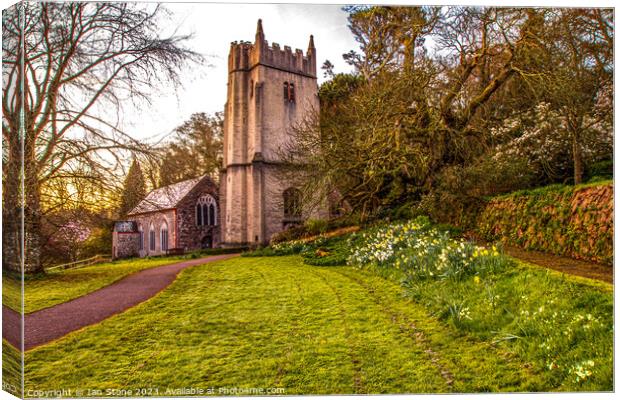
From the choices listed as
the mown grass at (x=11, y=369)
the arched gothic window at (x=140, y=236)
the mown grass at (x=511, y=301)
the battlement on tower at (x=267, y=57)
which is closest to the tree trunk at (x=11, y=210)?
the mown grass at (x=11, y=369)

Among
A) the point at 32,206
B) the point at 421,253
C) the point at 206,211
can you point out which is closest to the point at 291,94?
the point at 206,211

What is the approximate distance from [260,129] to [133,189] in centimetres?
186

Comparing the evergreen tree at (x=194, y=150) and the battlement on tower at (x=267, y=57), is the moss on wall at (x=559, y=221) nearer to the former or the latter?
the battlement on tower at (x=267, y=57)

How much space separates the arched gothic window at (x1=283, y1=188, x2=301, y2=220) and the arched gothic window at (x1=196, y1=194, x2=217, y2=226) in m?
0.84

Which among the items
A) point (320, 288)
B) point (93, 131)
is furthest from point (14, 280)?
point (320, 288)

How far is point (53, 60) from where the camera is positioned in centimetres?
323

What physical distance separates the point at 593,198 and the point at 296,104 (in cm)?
310

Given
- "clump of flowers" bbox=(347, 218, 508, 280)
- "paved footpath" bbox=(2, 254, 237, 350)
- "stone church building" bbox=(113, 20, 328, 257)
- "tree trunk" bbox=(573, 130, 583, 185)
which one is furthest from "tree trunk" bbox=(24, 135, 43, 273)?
"tree trunk" bbox=(573, 130, 583, 185)

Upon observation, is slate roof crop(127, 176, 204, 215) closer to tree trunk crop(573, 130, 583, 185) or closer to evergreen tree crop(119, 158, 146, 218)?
evergreen tree crop(119, 158, 146, 218)

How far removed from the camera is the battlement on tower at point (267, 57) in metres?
3.64

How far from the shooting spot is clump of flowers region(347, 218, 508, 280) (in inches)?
148

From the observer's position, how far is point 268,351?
9.80 ft

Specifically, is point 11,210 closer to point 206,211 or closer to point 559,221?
point 206,211

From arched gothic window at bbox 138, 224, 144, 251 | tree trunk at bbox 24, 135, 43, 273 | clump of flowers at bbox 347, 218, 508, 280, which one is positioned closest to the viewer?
tree trunk at bbox 24, 135, 43, 273
